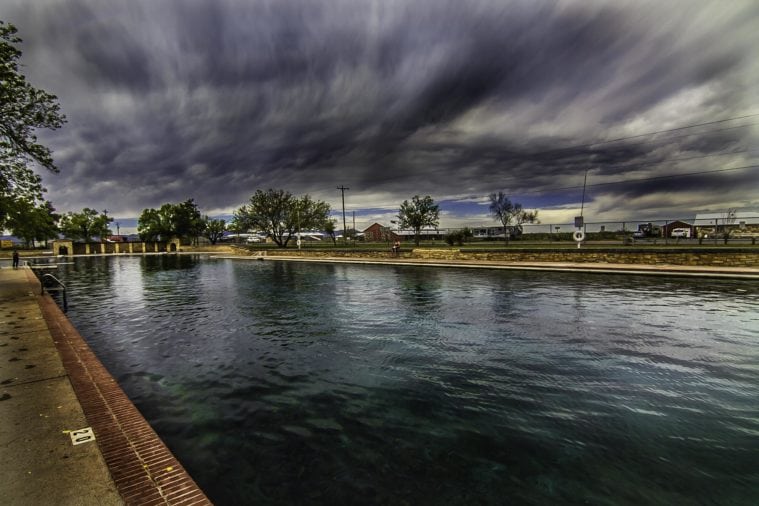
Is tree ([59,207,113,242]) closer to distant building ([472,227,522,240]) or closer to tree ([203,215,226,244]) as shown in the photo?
tree ([203,215,226,244])

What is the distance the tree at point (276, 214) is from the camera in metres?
64.6

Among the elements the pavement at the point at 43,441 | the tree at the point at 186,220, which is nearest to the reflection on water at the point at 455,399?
the pavement at the point at 43,441

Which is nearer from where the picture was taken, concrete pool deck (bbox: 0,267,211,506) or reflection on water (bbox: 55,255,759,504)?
concrete pool deck (bbox: 0,267,211,506)

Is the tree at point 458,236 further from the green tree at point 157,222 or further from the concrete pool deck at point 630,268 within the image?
the green tree at point 157,222

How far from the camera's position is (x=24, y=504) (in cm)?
269

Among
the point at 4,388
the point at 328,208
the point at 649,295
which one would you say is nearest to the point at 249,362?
the point at 4,388

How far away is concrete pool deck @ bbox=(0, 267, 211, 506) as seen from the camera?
115 inches

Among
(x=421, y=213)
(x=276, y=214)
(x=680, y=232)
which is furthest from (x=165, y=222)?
(x=680, y=232)

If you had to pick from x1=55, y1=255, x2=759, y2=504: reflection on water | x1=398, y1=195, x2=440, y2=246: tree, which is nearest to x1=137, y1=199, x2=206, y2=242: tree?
x1=398, y1=195, x2=440, y2=246: tree

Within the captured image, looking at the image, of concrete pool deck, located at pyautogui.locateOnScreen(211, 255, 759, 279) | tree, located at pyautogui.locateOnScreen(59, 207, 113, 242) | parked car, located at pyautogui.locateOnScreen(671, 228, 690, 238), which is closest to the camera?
concrete pool deck, located at pyautogui.locateOnScreen(211, 255, 759, 279)

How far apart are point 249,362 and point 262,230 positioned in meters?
61.7

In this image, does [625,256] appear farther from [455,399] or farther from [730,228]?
[730,228]

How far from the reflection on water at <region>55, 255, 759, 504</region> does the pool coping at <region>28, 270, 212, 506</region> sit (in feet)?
2.04

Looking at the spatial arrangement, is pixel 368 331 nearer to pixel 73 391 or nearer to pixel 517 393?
pixel 517 393
